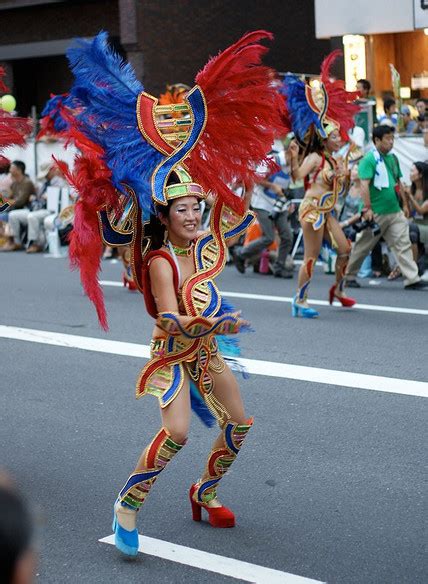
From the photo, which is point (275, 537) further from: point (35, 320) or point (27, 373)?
point (35, 320)

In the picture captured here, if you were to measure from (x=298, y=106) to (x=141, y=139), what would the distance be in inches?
220

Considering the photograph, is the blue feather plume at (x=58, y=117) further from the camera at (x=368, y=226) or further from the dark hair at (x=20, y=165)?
the dark hair at (x=20, y=165)

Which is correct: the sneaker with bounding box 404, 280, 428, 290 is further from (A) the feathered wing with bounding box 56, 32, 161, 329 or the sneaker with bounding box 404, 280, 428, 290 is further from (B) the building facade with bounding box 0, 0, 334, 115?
(B) the building facade with bounding box 0, 0, 334, 115

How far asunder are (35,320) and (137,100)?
6217 mm

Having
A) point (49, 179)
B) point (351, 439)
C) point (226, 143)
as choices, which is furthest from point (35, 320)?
point (49, 179)

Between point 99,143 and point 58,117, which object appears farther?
→ point 58,117

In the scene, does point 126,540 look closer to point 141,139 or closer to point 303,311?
point 141,139

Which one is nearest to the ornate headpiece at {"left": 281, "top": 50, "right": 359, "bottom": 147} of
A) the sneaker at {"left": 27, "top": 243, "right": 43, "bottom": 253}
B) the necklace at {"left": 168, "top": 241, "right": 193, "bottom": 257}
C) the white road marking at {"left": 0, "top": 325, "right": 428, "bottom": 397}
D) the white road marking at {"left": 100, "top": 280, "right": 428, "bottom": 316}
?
the white road marking at {"left": 100, "top": 280, "right": 428, "bottom": 316}

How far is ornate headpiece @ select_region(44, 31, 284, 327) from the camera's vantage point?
15.4 feet

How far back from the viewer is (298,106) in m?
10.1

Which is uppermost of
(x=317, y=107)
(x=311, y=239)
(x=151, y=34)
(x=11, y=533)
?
(x=151, y=34)

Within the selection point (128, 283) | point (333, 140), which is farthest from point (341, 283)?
point (128, 283)

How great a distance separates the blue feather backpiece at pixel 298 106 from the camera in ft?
33.1

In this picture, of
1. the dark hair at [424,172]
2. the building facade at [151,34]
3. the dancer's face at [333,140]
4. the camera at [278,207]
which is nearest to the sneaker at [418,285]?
the dark hair at [424,172]
